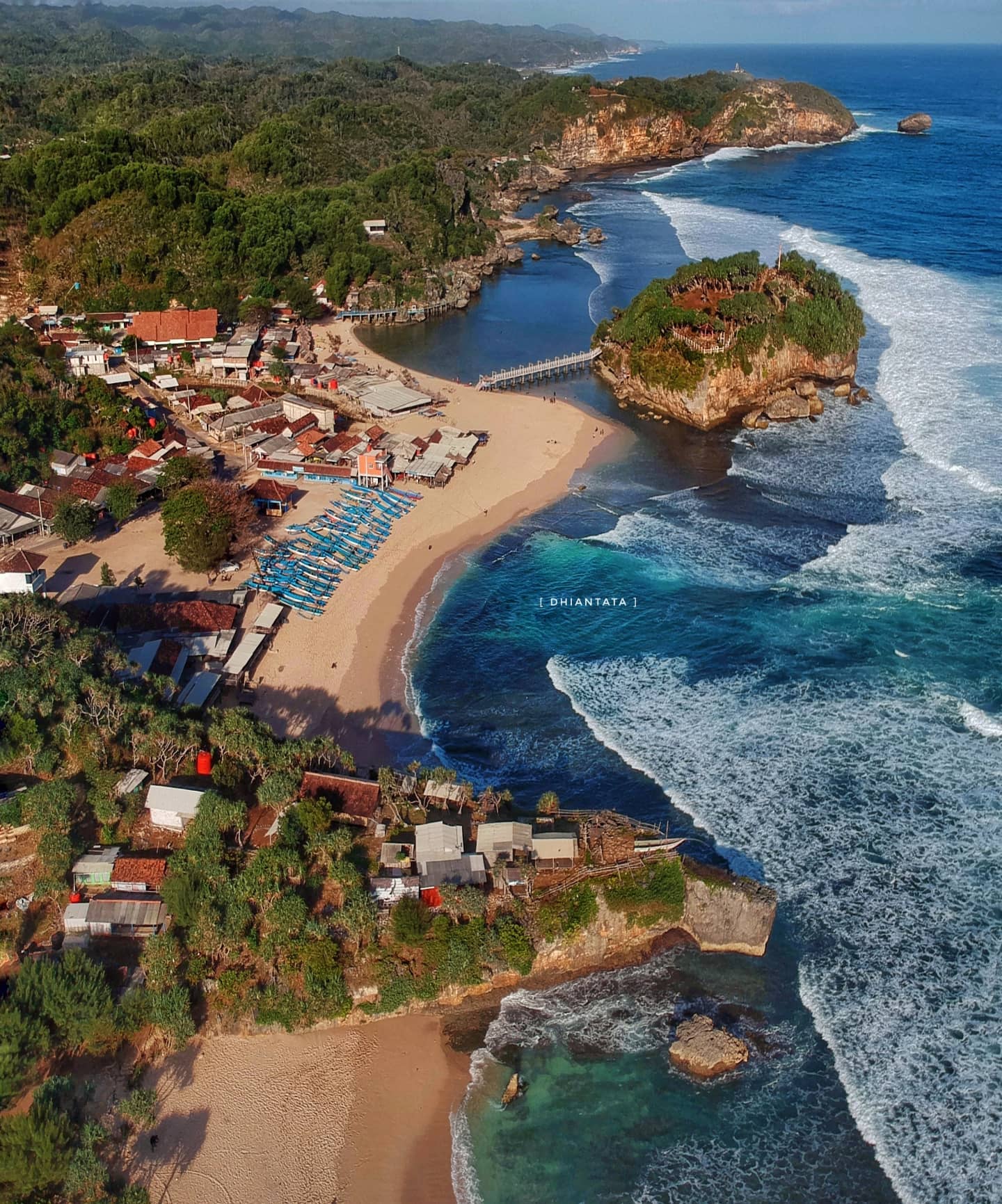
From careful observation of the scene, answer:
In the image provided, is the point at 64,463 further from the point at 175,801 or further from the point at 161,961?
the point at 161,961

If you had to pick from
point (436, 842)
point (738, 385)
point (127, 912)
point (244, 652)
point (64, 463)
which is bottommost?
point (244, 652)

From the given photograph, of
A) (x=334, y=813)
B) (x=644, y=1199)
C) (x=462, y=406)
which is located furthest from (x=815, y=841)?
(x=462, y=406)

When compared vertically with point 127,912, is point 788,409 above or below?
above

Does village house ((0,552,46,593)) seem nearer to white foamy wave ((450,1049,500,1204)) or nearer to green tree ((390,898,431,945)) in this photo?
green tree ((390,898,431,945))

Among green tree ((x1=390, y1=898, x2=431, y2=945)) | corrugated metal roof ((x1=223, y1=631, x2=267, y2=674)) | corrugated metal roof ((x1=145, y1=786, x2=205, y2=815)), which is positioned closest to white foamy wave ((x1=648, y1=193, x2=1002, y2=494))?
corrugated metal roof ((x1=223, y1=631, x2=267, y2=674))

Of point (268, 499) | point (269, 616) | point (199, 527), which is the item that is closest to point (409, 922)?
point (269, 616)
